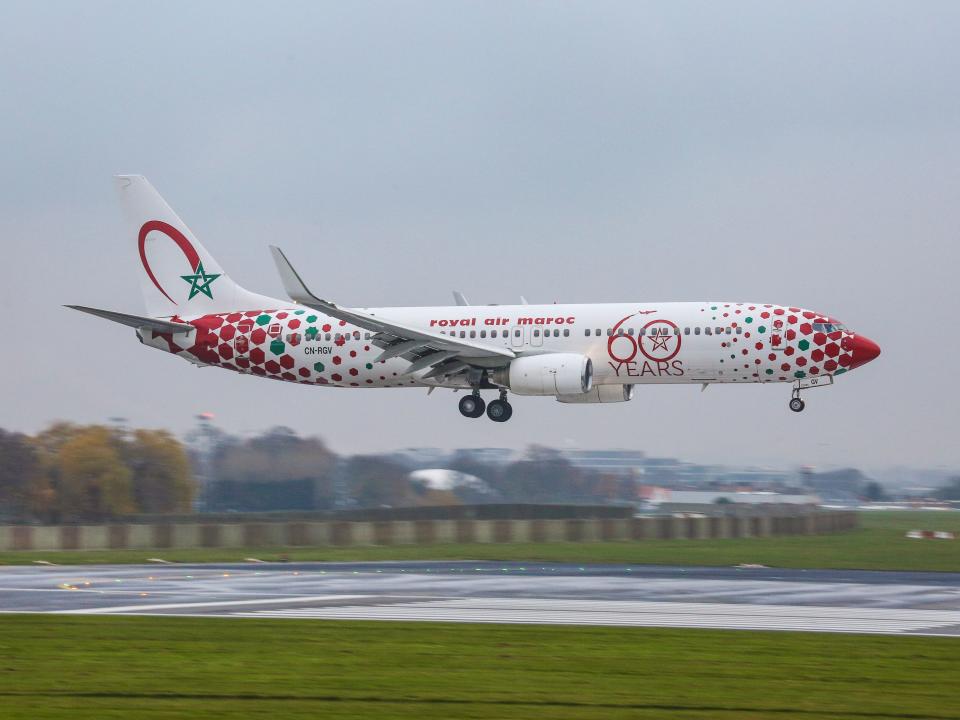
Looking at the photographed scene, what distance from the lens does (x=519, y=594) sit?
105 feet

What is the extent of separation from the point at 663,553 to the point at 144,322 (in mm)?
21728

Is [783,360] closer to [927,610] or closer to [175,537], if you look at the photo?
[927,610]

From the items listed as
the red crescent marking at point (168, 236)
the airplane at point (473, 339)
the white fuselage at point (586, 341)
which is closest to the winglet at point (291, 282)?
the airplane at point (473, 339)

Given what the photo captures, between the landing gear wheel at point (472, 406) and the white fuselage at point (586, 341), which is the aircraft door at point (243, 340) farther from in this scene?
the landing gear wheel at point (472, 406)

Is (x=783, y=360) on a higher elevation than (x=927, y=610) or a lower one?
higher

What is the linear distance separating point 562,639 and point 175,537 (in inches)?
1378

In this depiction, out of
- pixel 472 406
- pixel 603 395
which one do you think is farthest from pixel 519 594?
pixel 472 406

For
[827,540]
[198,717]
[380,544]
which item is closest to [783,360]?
[827,540]

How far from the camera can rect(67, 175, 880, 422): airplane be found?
159 ft

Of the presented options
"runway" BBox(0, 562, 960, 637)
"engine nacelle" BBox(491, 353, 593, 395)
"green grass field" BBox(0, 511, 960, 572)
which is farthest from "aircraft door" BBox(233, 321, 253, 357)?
"runway" BBox(0, 562, 960, 637)

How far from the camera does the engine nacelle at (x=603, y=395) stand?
51.6 metres

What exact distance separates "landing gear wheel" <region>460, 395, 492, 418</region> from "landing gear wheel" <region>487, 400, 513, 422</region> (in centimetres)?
42

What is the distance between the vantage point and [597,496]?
2726 inches

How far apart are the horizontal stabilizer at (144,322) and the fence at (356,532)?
7.95 metres
